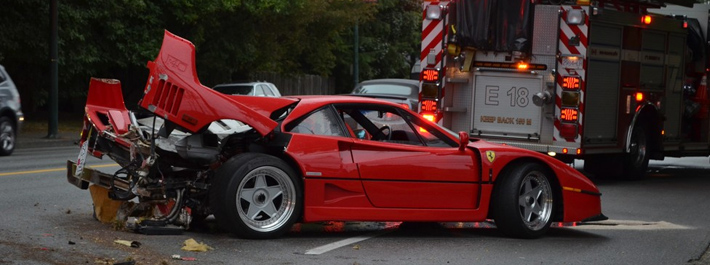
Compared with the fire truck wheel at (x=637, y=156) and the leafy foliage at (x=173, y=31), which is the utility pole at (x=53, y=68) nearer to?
the leafy foliage at (x=173, y=31)

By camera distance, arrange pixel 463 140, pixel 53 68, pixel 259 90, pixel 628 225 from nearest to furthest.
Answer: pixel 463 140
pixel 628 225
pixel 53 68
pixel 259 90

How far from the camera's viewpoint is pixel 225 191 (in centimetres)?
932

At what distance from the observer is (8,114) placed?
20.1 meters

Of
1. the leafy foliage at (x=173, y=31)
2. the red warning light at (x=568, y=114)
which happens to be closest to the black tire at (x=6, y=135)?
the leafy foliage at (x=173, y=31)

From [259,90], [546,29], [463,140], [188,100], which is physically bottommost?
[463,140]

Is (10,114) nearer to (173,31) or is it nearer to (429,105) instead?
(429,105)

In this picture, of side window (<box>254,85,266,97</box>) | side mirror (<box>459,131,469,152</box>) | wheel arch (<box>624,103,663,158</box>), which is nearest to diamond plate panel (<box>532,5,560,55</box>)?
wheel arch (<box>624,103,663,158</box>)

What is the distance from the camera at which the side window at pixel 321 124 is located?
993 cm

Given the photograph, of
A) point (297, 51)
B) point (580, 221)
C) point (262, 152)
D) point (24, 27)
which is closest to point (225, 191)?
point (262, 152)

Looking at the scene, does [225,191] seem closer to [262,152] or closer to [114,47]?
[262,152]

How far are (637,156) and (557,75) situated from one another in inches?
95.3

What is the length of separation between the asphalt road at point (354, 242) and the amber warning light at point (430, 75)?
4.10 metres

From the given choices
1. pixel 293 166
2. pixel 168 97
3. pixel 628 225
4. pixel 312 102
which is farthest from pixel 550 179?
pixel 168 97

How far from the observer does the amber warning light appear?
16922mm
